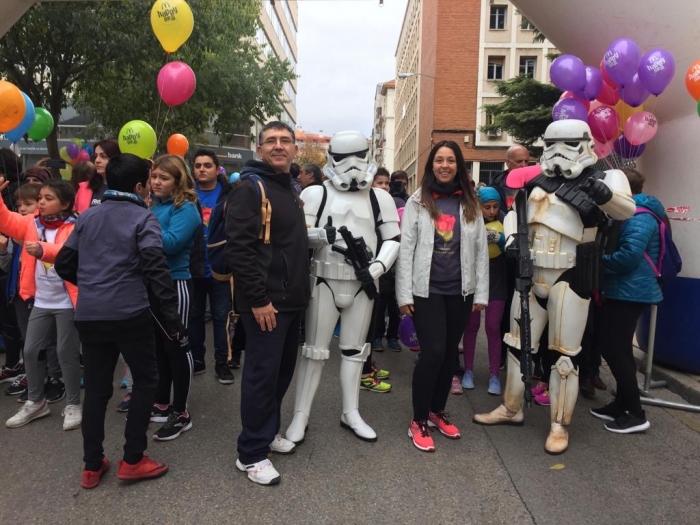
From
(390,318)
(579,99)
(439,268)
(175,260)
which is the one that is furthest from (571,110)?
(175,260)

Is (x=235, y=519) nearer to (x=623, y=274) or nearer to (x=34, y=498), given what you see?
(x=34, y=498)

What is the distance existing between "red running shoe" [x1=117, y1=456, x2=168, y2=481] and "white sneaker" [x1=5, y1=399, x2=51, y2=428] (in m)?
1.19

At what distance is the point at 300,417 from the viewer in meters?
3.31

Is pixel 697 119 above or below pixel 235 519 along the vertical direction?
above

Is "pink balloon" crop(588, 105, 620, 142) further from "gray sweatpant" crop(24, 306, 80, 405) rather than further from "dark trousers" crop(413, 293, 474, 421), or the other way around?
"gray sweatpant" crop(24, 306, 80, 405)

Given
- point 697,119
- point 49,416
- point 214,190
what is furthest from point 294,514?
point 697,119

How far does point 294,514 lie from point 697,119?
14.9 ft

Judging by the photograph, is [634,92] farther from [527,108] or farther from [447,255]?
[527,108]

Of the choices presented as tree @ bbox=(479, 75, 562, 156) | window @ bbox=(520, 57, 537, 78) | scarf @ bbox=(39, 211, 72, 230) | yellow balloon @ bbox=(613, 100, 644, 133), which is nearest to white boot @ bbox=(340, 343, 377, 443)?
scarf @ bbox=(39, 211, 72, 230)

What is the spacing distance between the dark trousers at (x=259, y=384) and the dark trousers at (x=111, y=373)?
0.53 meters

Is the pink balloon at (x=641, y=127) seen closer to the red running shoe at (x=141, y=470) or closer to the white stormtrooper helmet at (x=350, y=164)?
the white stormtrooper helmet at (x=350, y=164)

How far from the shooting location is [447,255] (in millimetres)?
3309

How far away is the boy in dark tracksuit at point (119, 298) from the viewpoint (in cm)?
262

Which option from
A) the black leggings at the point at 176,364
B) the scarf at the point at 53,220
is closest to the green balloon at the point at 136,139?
the scarf at the point at 53,220
